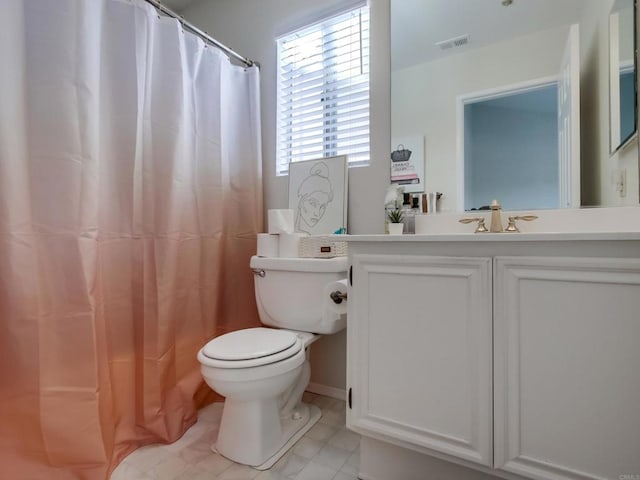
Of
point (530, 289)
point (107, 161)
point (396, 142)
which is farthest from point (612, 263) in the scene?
point (107, 161)

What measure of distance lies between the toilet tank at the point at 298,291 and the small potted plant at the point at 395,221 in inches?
10.2

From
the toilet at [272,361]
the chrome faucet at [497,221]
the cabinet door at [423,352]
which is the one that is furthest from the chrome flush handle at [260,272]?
the chrome faucet at [497,221]

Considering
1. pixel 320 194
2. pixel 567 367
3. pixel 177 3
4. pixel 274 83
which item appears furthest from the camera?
pixel 177 3

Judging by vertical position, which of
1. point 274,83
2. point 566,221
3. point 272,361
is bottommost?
point 272,361

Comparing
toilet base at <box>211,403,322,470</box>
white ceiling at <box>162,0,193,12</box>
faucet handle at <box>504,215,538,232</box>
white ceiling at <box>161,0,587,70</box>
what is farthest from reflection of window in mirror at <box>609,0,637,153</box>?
white ceiling at <box>162,0,193,12</box>

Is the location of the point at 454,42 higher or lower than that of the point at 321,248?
higher

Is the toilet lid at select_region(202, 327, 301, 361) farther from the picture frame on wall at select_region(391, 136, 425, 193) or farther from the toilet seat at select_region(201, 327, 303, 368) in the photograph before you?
the picture frame on wall at select_region(391, 136, 425, 193)

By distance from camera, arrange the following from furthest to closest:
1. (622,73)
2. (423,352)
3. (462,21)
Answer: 1. (462,21)
2. (622,73)
3. (423,352)

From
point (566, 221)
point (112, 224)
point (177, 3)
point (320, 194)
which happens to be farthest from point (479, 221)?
point (177, 3)

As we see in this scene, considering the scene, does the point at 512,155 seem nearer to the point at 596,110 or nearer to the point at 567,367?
the point at 596,110

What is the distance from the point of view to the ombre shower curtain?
3.32 ft

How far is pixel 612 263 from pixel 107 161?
5.28 feet

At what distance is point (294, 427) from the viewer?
4.70ft

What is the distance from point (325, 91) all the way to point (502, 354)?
59.6 inches
